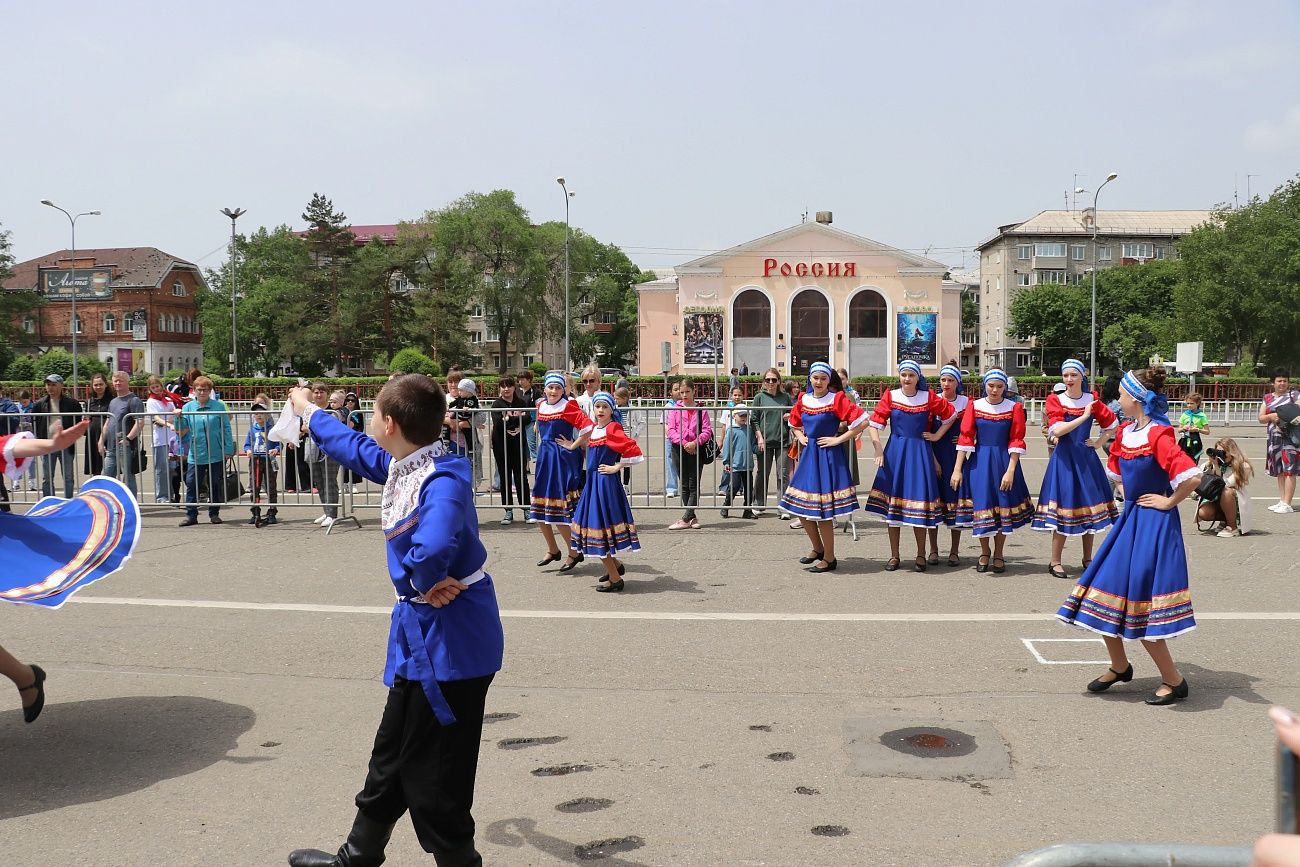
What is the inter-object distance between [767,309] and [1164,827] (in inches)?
2844

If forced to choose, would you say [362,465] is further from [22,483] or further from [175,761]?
[22,483]

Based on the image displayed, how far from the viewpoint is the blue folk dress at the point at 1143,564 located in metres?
6.39

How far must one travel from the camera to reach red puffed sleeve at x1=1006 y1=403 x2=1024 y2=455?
10.3 m

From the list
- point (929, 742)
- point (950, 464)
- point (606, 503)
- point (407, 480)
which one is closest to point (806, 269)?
point (950, 464)

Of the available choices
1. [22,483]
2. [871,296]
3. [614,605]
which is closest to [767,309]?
[871,296]

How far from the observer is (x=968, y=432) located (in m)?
10.6

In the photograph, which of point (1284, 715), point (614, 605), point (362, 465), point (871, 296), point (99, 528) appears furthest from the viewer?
point (871, 296)

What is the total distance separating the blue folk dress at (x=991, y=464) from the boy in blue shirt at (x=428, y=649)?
746 centimetres

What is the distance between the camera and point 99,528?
5938 millimetres

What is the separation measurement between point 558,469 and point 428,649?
271 inches

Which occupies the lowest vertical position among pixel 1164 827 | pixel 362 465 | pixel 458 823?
pixel 1164 827

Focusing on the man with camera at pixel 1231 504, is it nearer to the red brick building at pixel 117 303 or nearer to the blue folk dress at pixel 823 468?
the blue folk dress at pixel 823 468

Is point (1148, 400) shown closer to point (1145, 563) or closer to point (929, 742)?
point (1145, 563)

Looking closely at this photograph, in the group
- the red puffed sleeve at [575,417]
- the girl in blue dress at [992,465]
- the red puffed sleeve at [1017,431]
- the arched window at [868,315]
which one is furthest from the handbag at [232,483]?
the arched window at [868,315]
